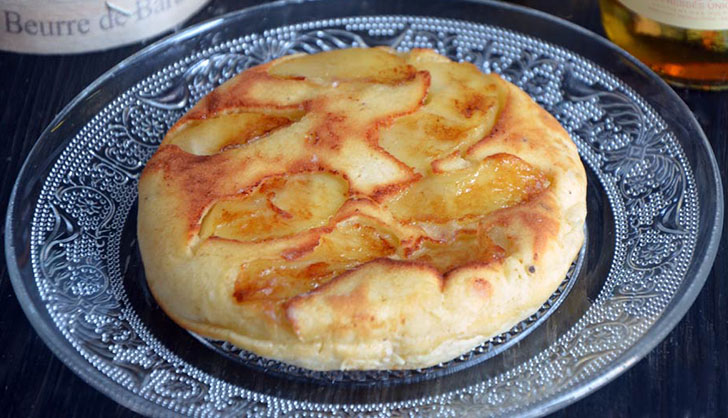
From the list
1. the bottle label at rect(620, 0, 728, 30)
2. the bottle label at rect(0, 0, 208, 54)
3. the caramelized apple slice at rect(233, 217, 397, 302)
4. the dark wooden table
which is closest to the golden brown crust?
the caramelized apple slice at rect(233, 217, 397, 302)

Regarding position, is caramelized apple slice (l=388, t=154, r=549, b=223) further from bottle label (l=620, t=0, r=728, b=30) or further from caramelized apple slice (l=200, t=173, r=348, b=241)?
bottle label (l=620, t=0, r=728, b=30)

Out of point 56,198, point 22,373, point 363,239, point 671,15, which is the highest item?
point 671,15

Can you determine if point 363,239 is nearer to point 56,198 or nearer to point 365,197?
point 365,197

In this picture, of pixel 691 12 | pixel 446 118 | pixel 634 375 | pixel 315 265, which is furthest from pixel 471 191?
pixel 691 12

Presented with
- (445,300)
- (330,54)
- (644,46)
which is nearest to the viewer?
(445,300)

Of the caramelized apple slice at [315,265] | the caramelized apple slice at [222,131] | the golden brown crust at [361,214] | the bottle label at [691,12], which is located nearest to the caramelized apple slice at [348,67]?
the golden brown crust at [361,214]

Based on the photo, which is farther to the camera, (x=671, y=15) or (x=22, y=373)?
(x=671, y=15)

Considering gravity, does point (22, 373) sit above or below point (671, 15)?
below

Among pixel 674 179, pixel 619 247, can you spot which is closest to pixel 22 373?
pixel 619 247

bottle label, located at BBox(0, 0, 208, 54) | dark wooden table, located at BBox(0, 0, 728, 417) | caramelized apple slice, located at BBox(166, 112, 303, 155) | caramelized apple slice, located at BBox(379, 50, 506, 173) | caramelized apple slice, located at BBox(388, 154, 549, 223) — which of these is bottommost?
dark wooden table, located at BBox(0, 0, 728, 417)
